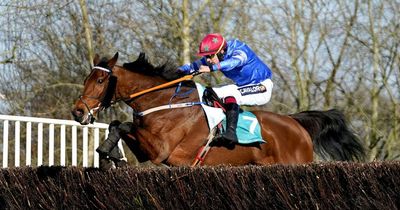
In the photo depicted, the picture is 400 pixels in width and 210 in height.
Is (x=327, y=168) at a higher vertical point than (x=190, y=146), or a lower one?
higher

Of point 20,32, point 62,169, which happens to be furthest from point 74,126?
point 20,32

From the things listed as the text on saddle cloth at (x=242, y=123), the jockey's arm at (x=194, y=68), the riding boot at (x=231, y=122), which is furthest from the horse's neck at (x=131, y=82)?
the riding boot at (x=231, y=122)

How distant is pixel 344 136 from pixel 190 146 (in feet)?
8.17

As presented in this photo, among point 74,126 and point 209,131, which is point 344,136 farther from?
point 74,126

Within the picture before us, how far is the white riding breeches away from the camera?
8.27 meters

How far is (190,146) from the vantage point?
787 centimetres

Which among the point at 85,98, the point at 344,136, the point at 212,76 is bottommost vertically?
the point at 212,76

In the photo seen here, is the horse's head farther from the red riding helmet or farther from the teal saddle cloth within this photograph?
the teal saddle cloth

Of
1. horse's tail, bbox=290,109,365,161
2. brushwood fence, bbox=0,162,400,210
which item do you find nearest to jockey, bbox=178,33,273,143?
horse's tail, bbox=290,109,365,161

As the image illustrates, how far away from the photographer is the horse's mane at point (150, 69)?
323 inches

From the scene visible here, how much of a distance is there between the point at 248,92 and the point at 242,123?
0.42m

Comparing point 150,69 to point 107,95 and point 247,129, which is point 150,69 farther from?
point 247,129

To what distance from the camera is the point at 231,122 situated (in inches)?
313

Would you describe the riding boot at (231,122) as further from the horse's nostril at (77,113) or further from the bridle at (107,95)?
the horse's nostril at (77,113)
